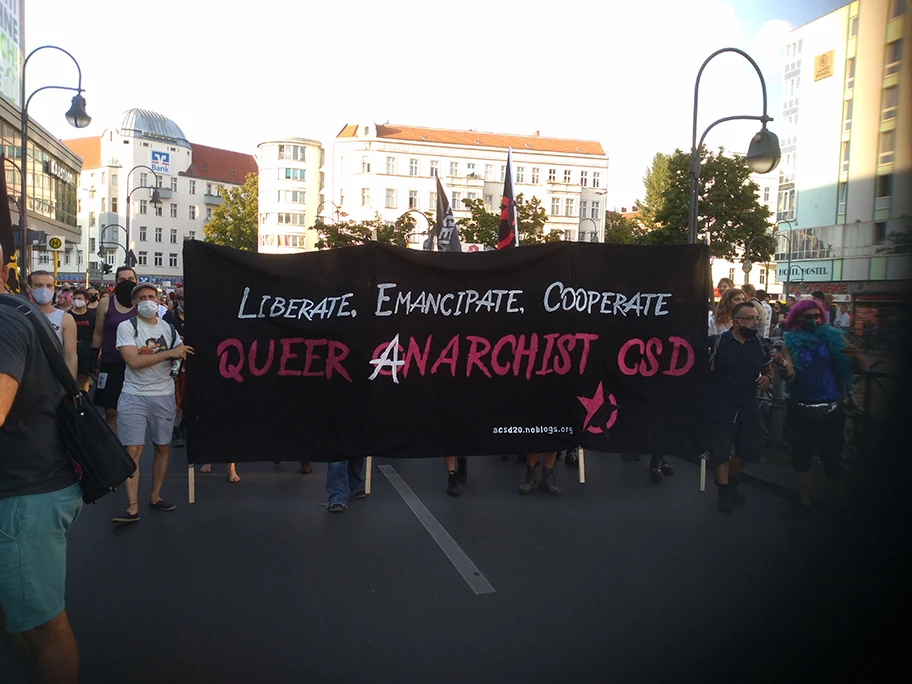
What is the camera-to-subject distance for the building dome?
94750 millimetres

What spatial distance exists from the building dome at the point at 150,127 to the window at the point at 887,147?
105023 millimetres

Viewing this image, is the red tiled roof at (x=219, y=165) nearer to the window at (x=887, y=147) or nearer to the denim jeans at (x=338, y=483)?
the denim jeans at (x=338, y=483)

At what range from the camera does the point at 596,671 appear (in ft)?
11.3

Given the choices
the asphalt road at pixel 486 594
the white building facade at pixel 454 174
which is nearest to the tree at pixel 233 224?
the white building facade at pixel 454 174

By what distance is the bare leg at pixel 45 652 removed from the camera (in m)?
2.84

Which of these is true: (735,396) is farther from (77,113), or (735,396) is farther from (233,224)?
(233,224)

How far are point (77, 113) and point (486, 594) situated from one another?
57.9 ft

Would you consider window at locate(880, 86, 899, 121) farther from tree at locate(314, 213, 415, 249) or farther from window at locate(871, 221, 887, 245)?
tree at locate(314, 213, 415, 249)

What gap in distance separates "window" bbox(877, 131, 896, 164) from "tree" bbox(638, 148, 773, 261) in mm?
37469

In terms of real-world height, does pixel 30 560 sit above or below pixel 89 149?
below

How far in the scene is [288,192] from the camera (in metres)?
86.6

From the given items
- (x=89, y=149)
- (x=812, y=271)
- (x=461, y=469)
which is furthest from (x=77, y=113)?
(x=89, y=149)

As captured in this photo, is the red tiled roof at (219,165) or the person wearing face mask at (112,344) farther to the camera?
the red tiled roof at (219,165)

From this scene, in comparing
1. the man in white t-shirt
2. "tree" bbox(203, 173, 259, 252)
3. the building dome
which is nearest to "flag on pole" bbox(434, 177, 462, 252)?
the man in white t-shirt
